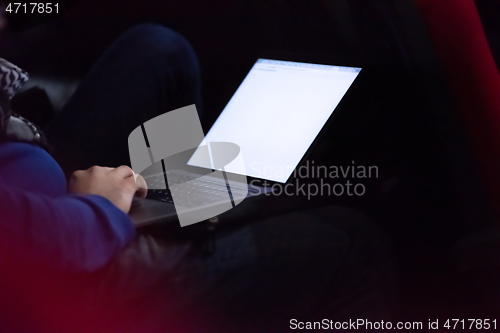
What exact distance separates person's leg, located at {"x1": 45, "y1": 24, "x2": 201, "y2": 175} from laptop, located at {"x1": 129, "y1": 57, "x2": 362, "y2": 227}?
0.14ft

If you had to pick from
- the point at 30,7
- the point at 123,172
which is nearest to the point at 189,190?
the point at 123,172

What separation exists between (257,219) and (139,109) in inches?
14.2

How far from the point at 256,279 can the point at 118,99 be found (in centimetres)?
46

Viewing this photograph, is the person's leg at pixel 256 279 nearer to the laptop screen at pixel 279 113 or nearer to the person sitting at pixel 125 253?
the person sitting at pixel 125 253

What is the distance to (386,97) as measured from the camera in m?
0.81

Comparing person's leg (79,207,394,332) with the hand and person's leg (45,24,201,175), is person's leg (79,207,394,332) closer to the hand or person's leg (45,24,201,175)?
the hand

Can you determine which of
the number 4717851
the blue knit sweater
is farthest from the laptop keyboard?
the number 4717851

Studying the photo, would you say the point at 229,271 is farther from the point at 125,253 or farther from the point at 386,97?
the point at 386,97

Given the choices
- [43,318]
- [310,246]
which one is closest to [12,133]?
[43,318]

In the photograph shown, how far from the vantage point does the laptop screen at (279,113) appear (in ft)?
2.16

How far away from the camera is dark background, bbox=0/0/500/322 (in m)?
0.62

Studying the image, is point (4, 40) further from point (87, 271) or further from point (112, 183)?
point (87, 271)

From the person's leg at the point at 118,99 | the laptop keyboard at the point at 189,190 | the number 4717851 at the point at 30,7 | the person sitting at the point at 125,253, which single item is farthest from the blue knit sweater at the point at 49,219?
the number 4717851 at the point at 30,7

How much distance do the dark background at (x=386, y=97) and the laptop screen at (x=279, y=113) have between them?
46mm
